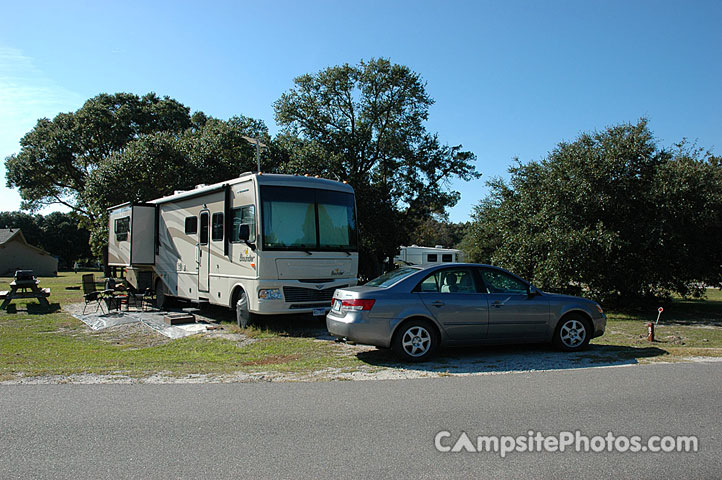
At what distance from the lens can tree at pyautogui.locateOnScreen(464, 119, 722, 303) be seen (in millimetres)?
15773

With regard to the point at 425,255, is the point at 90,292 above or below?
below

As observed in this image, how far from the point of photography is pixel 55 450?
4.54 m

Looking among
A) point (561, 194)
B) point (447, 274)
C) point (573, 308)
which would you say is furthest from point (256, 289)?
point (561, 194)

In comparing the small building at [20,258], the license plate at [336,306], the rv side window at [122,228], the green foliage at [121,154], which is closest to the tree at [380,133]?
the green foliage at [121,154]

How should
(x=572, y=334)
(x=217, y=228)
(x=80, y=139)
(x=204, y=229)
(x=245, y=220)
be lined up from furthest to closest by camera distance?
(x=80, y=139)
(x=204, y=229)
(x=217, y=228)
(x=245, y=220)
(x=572, y=334)

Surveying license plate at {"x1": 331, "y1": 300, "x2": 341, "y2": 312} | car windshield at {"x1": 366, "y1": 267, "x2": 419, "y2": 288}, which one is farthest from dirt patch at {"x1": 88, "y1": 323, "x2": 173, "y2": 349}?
car windshield at {"x1": 366, "y1": 267, "x2": 419, "y2": 288}

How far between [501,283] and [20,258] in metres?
50.6

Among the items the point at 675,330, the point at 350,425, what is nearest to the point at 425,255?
the point at 675,330

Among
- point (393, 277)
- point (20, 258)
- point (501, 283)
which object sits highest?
point (20, 258)

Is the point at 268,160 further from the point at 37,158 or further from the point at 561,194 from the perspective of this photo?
the point at 37,158

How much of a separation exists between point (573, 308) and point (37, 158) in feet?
123

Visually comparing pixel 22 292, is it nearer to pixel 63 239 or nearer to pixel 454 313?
pixel 454 313

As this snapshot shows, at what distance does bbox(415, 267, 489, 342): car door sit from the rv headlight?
3.85 m

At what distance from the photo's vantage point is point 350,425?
524 cm
